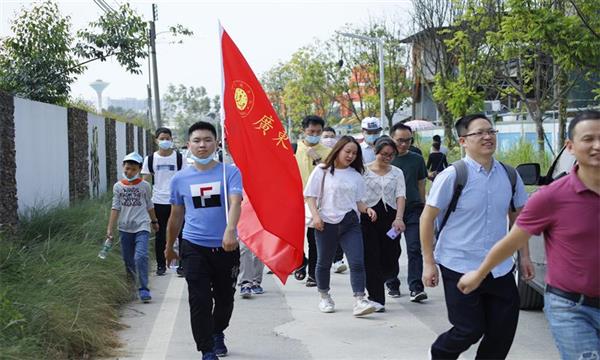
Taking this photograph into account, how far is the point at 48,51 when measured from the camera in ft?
58.2

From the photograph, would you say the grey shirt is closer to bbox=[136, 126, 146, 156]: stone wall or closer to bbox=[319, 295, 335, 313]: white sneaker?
bbox=[319, 295, 335, 313]: white sneaker

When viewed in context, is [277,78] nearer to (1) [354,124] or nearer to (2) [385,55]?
(1) [354,124]

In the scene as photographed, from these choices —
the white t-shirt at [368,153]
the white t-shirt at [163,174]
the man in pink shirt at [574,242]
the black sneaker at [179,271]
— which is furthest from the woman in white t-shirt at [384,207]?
the man in pink shirt at [574,242]

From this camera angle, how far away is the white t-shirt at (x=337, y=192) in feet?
29.7

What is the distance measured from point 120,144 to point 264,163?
15.7 meters

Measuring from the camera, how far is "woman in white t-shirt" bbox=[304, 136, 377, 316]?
9031 mm

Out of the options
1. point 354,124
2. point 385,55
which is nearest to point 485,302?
point 385,55

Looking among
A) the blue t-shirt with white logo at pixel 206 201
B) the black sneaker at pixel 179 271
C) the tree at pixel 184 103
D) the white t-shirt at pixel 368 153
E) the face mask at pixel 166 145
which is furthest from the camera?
the tree at pixel 184 103

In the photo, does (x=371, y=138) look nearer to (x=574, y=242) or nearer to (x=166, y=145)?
(x=166, y=145)

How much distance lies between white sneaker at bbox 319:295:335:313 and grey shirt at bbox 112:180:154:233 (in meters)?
2.08

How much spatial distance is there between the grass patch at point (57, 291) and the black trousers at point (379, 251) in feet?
7.89

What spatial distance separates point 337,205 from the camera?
9055mm

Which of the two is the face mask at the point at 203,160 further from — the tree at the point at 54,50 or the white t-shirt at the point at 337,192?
the tree at the point at 54,50

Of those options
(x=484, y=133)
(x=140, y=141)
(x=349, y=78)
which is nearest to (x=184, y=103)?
(x=349, y=78)
